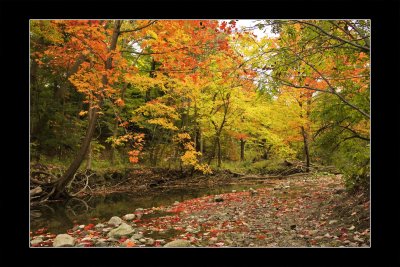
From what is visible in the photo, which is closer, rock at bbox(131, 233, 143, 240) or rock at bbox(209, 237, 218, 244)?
rock at bbox(209, 237, 218, 244)

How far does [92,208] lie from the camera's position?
708 centimetres

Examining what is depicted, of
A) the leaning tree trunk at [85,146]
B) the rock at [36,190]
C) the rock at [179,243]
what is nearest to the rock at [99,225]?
the rock at [179,243]

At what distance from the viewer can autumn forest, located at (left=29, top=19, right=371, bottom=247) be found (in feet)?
13.6

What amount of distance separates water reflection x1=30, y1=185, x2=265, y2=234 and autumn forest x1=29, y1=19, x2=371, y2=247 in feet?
0.16

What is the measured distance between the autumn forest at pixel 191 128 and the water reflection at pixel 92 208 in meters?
0.05

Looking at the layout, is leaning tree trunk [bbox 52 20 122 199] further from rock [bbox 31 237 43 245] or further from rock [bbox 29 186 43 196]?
rock [bbox 31 237 43 245]

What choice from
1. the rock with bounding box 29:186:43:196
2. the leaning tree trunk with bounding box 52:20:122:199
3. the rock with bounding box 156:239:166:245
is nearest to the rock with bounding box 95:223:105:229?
the rock with bounding box 156:239:166:245

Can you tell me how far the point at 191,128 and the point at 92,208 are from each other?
21.3 feet

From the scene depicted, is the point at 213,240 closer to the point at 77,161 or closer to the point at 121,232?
the point at 121,232
